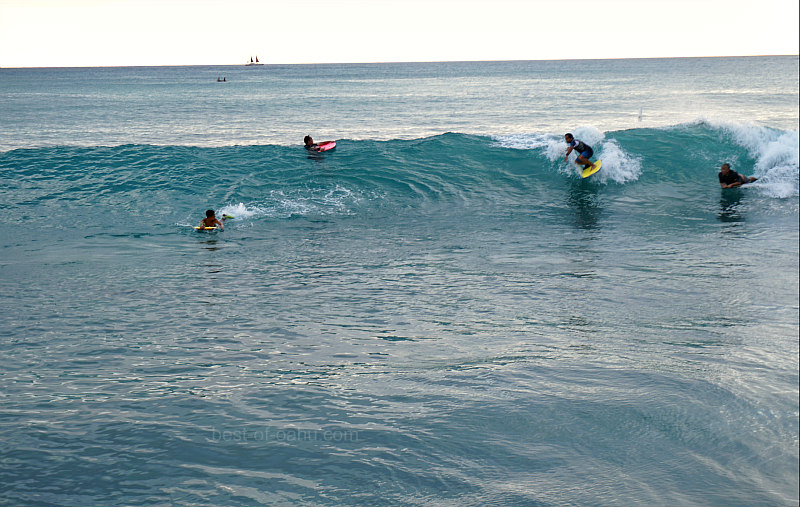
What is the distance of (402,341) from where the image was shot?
874 centimetres

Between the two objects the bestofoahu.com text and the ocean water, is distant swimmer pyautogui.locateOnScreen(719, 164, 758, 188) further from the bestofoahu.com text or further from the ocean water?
the bestofoahu.com text

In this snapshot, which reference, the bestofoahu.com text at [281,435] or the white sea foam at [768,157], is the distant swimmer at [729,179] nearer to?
the white sea foam at [768,157]

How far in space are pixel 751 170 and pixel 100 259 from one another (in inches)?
809

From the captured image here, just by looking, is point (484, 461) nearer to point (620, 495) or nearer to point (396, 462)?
point (396, 462)

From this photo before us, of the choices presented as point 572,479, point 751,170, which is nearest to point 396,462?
point 572,479

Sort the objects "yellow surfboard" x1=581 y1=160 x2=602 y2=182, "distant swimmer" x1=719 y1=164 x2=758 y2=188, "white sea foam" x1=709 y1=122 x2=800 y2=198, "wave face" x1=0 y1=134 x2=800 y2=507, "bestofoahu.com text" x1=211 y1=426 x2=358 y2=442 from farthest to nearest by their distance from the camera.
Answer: "yellow surfboard" x1=581 y1=160 x2=602 y2=182 → "distant swimmer" x1=719 y1=164 x2=758 y2=188 → "white sea foam" x1=709 y1=122 x2=800 y2=198 → "bestofoahu.com text" x1=211 y1=426 x2=358 y2=442 → "wave face" x1=0 y1=134 x2=800 y2=507

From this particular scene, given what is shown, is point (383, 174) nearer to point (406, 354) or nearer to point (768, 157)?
point (768, 157)

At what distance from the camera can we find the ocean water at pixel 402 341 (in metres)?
5.61

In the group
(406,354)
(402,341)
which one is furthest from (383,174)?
(406,354)

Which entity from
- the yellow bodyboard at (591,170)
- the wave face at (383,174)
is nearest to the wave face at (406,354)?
the wave face at (383,174)

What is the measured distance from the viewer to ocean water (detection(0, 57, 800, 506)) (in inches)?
221

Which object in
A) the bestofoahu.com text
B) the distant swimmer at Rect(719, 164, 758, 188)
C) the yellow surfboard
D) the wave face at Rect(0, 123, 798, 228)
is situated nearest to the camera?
the bestofoahu.com text

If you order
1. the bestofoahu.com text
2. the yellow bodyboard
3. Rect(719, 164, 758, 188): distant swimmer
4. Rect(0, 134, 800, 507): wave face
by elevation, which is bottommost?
the bestofoahu.com text

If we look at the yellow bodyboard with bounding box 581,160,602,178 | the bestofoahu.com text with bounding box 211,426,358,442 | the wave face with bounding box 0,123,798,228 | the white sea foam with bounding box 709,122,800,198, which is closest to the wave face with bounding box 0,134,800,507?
the bestofoahu.com text with bounding box 211,426,358,442
